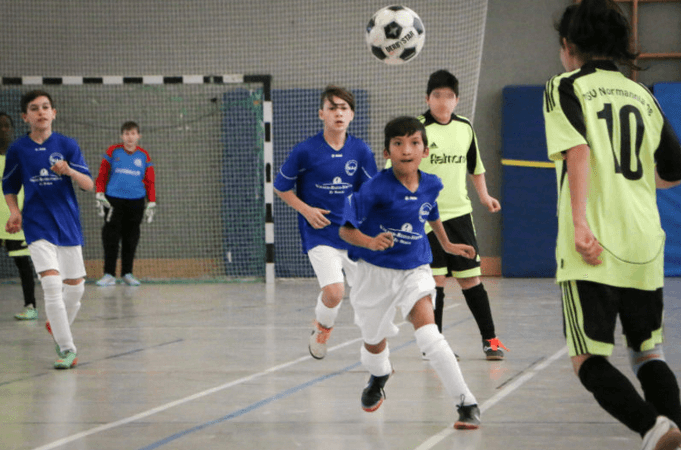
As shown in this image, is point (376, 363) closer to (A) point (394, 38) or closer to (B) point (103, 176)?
(A) point (394, 38)

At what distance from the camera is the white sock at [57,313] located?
5.86m

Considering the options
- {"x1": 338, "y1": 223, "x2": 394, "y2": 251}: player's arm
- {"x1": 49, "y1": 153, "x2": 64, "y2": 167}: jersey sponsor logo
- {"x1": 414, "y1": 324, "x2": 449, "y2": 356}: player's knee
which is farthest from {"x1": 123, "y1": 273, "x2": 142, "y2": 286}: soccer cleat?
{"x1": 414, "y1": 324, "x2": 449, "y2": 356}: player's knee

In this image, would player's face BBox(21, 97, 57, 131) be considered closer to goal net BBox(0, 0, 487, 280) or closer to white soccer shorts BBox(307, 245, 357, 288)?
white soccer shorts BBox(307, 245, 357, 288)

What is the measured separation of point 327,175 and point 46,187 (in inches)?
75.2

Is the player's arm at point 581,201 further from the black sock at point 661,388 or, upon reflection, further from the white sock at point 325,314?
the white sock at point 325,314

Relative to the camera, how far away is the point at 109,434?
4.04 meters

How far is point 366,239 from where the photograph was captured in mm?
4094

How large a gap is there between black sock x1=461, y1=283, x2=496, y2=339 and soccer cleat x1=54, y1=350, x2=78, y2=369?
270 cm

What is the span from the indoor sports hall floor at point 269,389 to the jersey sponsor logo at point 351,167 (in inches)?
50.2

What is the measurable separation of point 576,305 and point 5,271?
38.3ft

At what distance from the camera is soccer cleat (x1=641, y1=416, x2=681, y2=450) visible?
8.84ft

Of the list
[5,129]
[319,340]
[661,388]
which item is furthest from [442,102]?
[5,129]

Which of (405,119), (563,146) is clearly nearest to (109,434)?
(405,119)

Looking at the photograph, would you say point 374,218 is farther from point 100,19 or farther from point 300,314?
point 100,19
